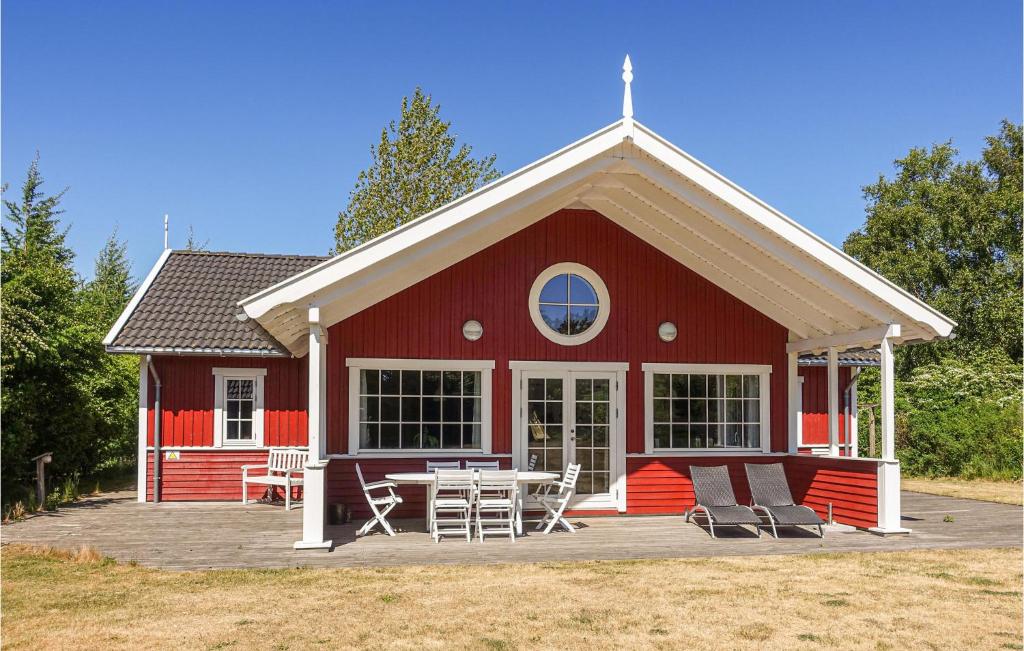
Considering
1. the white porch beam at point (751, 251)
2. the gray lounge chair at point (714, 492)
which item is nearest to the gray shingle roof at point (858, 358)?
the white porch beam at point (751, 251)

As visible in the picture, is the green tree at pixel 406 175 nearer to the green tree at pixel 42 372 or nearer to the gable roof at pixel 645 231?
the green tree at pixel 42 372

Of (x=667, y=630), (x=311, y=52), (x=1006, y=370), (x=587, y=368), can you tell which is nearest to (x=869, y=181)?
(x=1006, y=370)

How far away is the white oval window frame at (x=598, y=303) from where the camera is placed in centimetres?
1172

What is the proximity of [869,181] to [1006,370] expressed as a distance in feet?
44.5

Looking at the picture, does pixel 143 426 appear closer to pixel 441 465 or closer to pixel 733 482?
pixel 441 465

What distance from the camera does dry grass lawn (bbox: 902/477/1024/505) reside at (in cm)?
1430

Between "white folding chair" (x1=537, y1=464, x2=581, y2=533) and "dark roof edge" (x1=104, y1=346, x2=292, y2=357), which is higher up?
"dark roof edge" (x1=104, y1=346, x2=292, y2=357)

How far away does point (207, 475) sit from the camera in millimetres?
13430

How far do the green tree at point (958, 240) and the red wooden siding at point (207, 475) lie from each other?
24694 millimetres

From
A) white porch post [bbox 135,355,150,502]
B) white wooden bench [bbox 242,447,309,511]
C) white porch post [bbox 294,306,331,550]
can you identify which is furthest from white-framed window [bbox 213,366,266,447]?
white porch post [bbox 294,306,331,550]

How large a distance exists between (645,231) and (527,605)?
648 cm

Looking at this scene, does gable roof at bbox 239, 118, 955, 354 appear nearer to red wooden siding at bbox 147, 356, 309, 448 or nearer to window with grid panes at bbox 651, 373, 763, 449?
window with grid panes at bbox 651, 373, 763, 449

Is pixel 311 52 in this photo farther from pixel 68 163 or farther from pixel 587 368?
pixel 68 163

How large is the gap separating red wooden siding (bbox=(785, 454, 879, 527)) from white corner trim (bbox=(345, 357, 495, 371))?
4.32 m
